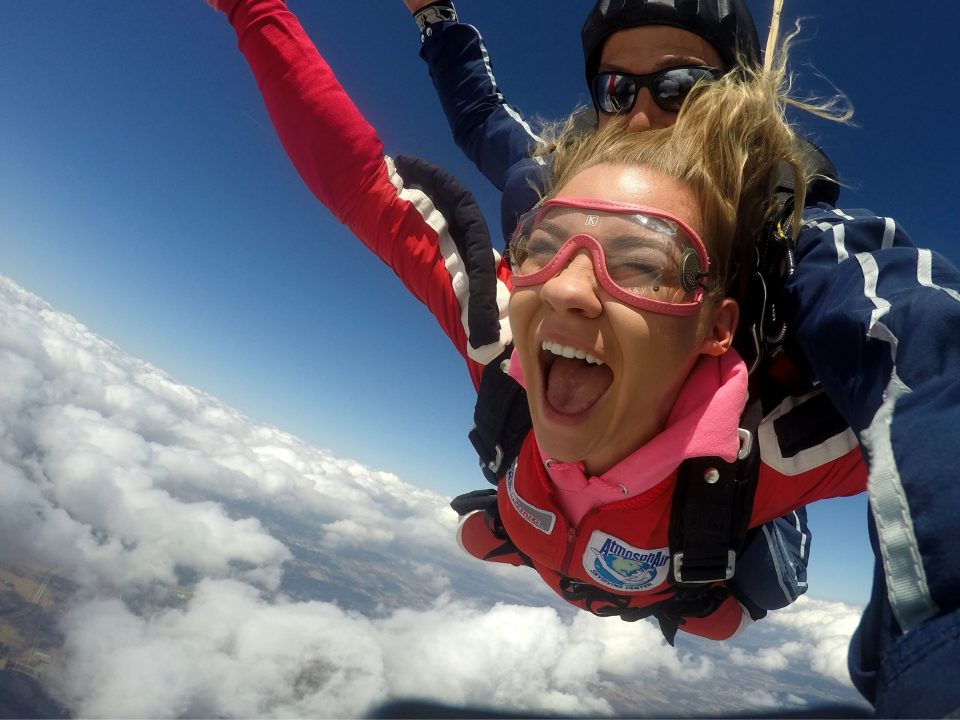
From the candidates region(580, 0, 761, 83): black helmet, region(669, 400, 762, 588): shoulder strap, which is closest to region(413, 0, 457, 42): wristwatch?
region(580, 0, 761, 83): black helmet

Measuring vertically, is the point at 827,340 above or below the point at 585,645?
above

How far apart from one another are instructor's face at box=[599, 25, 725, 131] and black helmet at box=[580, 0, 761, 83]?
2 cm

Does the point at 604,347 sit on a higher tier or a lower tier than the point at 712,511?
higher

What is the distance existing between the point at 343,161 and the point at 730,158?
1238 millimetres

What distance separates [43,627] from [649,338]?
484 feet

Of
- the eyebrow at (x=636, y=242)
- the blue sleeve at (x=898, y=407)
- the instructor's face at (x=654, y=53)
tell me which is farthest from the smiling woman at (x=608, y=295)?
the blue sleeve at (x=898, y=407)

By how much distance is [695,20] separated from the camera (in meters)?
1.81

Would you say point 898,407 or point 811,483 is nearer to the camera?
point 898,407

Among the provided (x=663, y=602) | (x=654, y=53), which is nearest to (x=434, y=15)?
(x=654, y=53)

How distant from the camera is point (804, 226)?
A: 4.16 feet

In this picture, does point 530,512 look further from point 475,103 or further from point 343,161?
point 475,103

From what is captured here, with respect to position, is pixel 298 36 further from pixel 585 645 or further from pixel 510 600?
pixel 510 600

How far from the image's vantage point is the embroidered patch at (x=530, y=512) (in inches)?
72.1

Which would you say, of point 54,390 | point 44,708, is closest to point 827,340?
point 44,708
